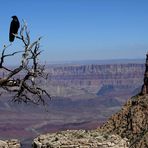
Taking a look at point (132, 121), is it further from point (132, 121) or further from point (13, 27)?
point (13, 27)

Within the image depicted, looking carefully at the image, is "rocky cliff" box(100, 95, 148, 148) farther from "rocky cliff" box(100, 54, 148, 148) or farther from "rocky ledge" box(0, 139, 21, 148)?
"rocky ledge" box(0, 139, 21, 148)

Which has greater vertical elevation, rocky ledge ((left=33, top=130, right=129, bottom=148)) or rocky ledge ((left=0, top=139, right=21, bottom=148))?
rocky ledge ((left=33, top=130, right=129, bottom=148))

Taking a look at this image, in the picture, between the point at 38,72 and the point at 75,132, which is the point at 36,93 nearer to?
the point at 38,72

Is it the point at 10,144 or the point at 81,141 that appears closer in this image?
the point at 81,141

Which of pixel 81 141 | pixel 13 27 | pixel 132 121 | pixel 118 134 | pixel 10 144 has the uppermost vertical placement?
pixel 13 27

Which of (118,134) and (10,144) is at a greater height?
(10,144)

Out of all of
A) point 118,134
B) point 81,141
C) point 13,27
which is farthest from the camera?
point 118,134

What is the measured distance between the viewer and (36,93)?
28547mm

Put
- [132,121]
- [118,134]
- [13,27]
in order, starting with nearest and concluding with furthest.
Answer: [13,27]
[118,134]
[132,121]

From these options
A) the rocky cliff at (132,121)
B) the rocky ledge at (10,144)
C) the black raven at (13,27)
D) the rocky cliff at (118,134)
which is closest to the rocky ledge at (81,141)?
the rocky cliff at (118,134)

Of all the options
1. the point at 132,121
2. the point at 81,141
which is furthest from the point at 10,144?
the point at 132,121

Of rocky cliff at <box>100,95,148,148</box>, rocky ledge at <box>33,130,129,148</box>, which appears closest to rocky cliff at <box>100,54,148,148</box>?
rocky cliff at <box>100,95,148,148</box>

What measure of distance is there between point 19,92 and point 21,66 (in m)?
2.31

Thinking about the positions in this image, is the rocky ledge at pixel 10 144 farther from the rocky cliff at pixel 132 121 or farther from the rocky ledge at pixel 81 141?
the rocky cliff at pixel 132 121
